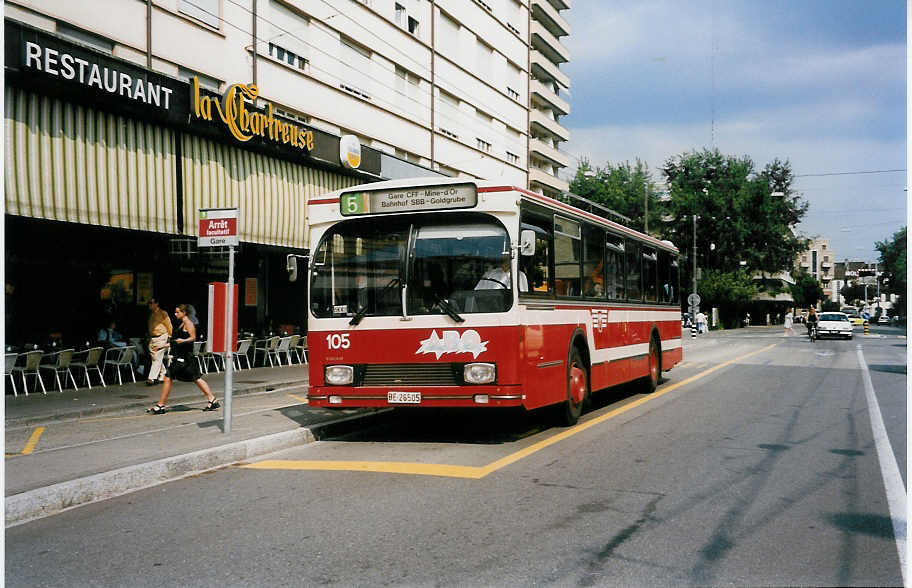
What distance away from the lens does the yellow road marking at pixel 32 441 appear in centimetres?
876

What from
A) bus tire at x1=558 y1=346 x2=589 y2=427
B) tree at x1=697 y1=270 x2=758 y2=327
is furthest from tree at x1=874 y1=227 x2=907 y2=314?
bus tire at x1=558 y1=346 x2=589 y2=427

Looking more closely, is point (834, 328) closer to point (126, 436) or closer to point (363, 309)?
point (363, 309)

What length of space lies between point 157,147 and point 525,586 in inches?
564

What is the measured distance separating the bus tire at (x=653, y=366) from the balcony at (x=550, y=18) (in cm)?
3867

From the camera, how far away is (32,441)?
31.4ft

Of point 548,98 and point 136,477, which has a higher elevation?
point 548,98

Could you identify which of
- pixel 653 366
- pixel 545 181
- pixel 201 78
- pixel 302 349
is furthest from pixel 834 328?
pixel 201 78

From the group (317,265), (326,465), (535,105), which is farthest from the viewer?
(535,105)

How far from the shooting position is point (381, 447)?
8.97 metres

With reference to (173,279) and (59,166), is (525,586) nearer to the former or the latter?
(59,166)

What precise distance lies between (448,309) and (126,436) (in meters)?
4.29

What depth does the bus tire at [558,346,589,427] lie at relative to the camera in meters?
10.2

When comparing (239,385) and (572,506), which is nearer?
(572,506)

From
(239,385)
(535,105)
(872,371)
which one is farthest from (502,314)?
(535,105)
